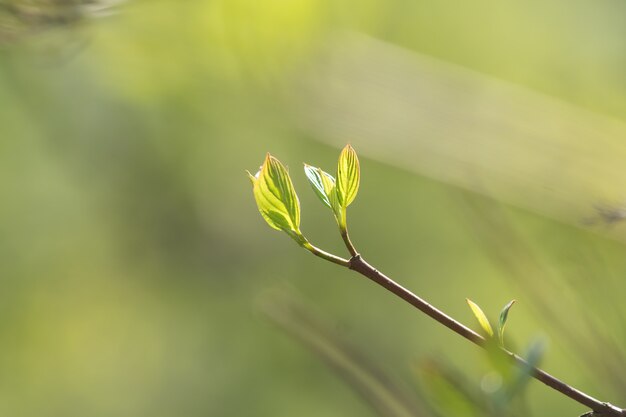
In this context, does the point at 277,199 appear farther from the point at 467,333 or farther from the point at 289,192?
the point at 467,333

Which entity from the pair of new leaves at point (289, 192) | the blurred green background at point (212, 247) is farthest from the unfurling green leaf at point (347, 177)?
the blurred green background at point (212, 247)

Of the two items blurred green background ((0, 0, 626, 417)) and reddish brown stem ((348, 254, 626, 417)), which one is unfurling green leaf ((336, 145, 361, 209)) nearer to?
reddish brown stem ((348, 254, 626, 417))

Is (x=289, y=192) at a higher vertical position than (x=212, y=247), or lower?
lower

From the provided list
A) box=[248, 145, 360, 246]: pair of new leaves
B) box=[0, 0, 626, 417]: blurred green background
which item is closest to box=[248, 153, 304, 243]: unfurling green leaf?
box=[248, 145, 360, 246]: pair of new leaves

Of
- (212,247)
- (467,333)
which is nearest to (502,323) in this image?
(467,333)

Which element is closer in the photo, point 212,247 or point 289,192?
point 289,192

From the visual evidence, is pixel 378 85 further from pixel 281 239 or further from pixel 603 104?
pixel 281 239

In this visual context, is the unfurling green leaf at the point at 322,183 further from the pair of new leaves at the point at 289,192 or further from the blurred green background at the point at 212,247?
the blurred green background at the point at 212,247
